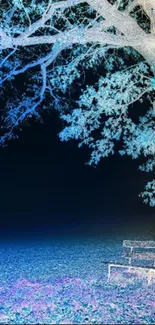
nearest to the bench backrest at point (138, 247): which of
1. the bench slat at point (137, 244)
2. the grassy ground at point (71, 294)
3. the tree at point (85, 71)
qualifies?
the bench slat at point (137, 244)

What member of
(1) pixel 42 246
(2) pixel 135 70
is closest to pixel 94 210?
(1) pixel 42 246

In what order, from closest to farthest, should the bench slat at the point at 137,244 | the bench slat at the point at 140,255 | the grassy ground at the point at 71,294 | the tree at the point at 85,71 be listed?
1. the grassy ground at the point at 71,294
2. the tree at the point at 85,71
3. the bench slat at the point at 140,255
4. the bench slat at the point at 137,244

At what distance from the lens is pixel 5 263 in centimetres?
1113

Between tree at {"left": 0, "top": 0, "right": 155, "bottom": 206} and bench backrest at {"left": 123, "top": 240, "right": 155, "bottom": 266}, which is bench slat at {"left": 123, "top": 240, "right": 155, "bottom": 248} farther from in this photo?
tree at {"left": 0, "top": 0, "right": 155, "bottom": 206}

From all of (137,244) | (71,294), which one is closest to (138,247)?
(137,244)

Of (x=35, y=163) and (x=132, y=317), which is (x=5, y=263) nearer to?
(x=132, y=317)

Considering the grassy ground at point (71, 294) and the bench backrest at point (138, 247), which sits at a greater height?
the bench backrest at point (138, 247)

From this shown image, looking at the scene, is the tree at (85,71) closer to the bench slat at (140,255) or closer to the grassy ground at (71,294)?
the bench slat at (140,255)

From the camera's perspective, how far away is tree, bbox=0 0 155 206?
236 inches

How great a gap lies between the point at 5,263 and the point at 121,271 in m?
3.95

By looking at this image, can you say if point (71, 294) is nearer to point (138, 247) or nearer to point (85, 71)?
point (138, 247)

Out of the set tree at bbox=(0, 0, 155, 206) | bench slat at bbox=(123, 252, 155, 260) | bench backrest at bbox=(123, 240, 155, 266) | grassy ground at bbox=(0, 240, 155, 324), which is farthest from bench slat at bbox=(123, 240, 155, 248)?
tree at bbox=(0, 0, 155, 206)

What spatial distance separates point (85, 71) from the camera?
8312mm

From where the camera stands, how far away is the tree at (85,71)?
5996 millimetres
